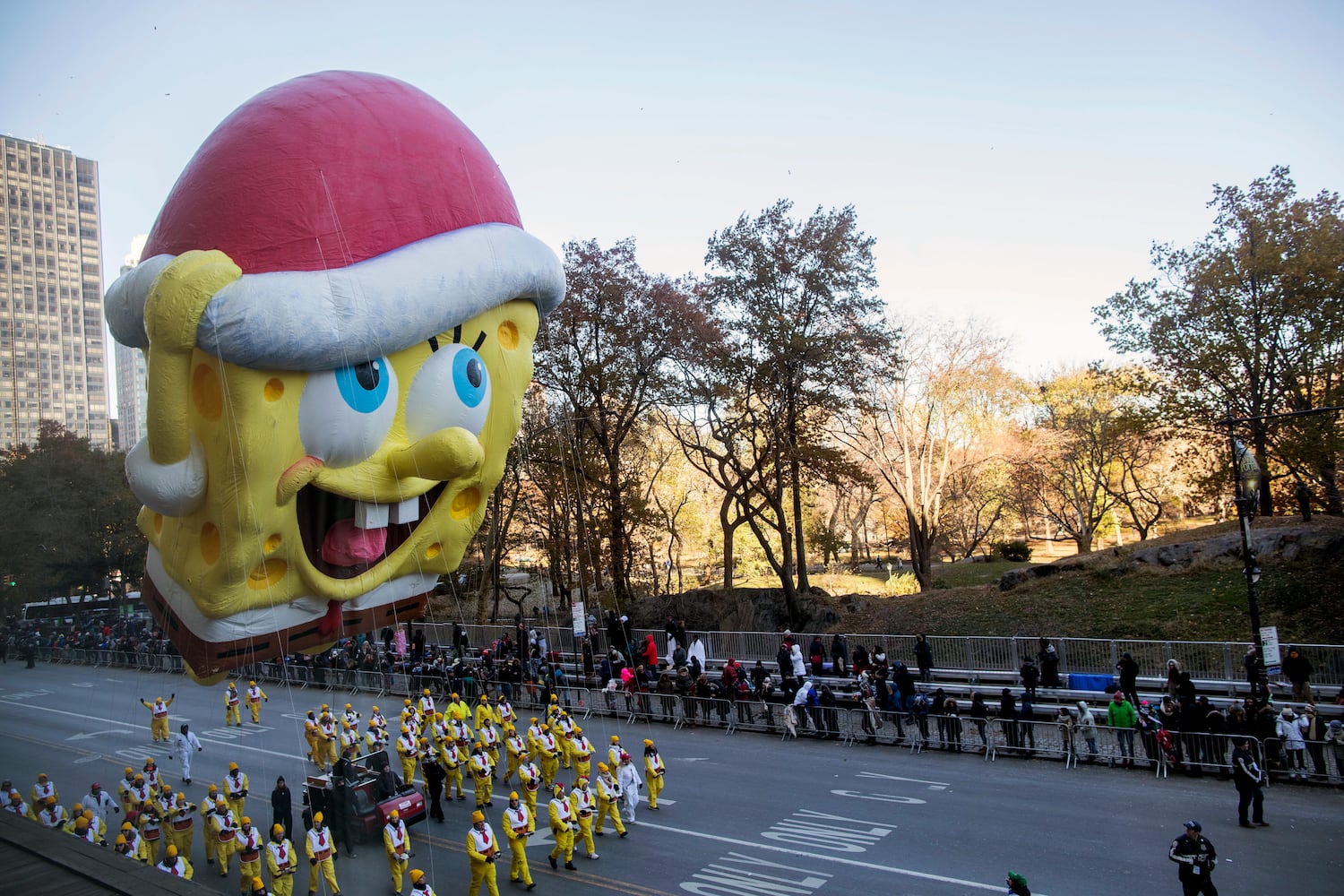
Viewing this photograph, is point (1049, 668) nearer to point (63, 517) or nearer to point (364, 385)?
point (364, 385)

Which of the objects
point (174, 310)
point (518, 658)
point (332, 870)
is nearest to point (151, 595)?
point (174, 310)

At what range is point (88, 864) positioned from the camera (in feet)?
25.9

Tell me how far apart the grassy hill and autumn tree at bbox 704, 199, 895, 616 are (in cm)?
452

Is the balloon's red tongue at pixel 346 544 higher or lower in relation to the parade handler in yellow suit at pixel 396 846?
higher

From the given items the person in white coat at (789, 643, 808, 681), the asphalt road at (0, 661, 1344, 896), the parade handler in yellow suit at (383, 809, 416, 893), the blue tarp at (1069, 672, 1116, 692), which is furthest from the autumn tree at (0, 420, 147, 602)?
the blue tarp at (1069, 672, 1116, 692)

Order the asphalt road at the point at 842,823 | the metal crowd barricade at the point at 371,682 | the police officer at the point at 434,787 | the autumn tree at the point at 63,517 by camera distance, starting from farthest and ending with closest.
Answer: the metal crowd barricade at the point at 371,682
the police officer at the point at 434,787
the autumn tree at the point at 63,517
the asphalt road at the point at 842,823

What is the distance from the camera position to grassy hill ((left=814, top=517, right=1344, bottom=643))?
2114 cm

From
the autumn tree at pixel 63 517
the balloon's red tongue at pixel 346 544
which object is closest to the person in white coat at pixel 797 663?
the autumn tree at pixel 63 517

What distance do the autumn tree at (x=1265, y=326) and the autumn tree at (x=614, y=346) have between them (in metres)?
13.7

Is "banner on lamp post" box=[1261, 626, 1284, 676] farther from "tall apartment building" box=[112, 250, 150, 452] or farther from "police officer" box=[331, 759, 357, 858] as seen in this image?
"tall apartment building" box=[112, 250, 150, 452]

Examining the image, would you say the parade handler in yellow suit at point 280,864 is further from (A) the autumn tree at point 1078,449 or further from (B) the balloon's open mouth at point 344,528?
(A) the autumn tree at point 1078,449

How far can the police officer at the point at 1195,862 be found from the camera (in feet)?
31.6

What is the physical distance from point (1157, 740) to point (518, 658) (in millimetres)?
15630

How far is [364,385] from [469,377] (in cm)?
87
